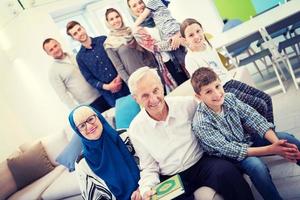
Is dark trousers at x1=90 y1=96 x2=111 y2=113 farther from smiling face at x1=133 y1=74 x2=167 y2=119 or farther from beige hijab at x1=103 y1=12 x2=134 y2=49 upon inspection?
smiling face at x1=133 y1=74 x2=167 y2=119

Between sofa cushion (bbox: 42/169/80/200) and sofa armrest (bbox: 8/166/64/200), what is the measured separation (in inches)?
4.8

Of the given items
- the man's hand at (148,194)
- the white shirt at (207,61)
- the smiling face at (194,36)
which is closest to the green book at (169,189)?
the man's hand at (148,194)

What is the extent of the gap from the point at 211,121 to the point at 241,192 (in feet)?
1.34

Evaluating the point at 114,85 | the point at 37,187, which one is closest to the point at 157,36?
the point at 114,85

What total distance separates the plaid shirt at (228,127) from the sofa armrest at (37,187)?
239 cm

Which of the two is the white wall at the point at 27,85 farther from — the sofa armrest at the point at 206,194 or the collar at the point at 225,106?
the sofa armrest at the point at 206,194

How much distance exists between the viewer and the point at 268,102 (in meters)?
2.22

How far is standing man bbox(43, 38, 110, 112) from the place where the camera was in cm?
358

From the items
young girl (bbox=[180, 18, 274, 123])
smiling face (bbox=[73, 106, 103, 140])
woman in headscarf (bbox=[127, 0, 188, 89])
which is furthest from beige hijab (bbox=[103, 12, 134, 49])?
smiling face (bbox=[73, 106, 103, 140])

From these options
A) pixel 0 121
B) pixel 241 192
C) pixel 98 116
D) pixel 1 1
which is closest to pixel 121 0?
pixel 1 1

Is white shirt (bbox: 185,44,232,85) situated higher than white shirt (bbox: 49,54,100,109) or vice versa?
white shirt (bbox: 49,54,100,109)

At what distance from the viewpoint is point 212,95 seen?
6.13ft

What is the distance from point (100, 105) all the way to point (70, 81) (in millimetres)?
419

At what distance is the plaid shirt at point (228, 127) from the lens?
71.9 inches
